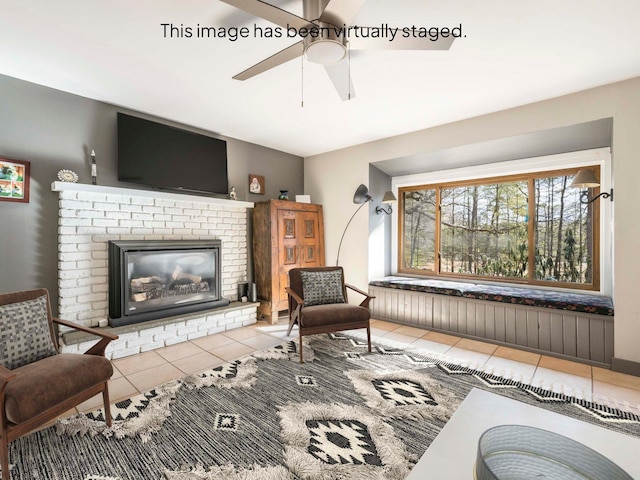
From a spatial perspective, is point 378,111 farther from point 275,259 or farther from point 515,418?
point 515,418

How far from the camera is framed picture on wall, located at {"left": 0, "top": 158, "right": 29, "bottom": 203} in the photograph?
8.45 feet

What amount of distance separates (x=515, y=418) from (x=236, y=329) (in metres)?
3.29

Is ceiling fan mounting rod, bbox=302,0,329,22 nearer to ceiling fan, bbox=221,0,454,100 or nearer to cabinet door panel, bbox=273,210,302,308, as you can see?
ceiling fan, bbox=221,0,454,100

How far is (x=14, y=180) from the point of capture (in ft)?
8.64

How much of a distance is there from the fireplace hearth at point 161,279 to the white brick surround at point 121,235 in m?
0.13

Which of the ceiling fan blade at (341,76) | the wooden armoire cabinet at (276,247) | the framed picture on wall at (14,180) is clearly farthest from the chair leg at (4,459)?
the wooden armoire cabinet at (276,247)

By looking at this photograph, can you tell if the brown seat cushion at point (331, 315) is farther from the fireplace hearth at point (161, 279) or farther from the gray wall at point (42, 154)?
the gray wall at point (42, 154)

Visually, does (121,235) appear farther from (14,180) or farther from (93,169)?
(14,180)

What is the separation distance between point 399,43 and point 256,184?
3180mm

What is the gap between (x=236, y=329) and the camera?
12.9ft

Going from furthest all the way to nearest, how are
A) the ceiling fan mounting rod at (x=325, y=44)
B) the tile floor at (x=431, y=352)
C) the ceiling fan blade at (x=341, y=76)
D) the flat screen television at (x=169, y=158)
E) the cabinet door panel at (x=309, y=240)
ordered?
the cabinet door panel at (x=309, y=240) < the flat screen television at (x=169, y=158) < the tile floor at (x=431, y=352) < the ceiling fan blade at (x=341, y=76) < the ceiling fan mounting rod at (x=325, y=44)

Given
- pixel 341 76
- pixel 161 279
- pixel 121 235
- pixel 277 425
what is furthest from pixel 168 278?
pixel 341 76

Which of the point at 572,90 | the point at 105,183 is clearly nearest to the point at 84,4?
the point at 105,183

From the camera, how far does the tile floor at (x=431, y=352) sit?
7.68 feet
